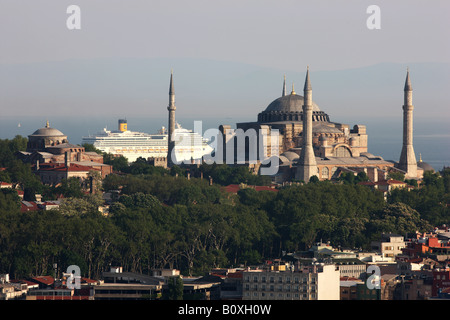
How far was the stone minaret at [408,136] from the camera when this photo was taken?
122m

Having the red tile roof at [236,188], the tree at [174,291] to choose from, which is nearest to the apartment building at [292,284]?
the tree at [174,291]

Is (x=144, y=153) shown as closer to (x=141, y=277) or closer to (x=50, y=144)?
(x=50, y=144)

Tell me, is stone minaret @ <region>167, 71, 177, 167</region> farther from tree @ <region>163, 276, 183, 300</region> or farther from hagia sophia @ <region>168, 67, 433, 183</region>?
tree @ <region>163, 276, 183, 300</region>

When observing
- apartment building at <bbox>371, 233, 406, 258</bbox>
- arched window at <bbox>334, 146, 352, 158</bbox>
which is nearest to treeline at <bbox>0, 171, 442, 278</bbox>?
apartment building at <bbox>371, 233, 406, 258</bbox>

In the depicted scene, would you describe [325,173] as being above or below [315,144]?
below

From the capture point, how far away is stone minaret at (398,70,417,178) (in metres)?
122

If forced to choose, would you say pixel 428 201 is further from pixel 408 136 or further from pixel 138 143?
pixel 138 143

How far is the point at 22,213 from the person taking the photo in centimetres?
7800

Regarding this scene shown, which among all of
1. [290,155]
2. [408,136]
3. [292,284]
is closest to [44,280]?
[292,284]

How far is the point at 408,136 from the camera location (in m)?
122

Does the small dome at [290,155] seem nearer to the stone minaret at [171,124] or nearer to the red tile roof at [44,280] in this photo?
the stone minaret at [171,124]

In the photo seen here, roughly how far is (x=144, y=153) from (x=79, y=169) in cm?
7464
